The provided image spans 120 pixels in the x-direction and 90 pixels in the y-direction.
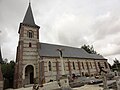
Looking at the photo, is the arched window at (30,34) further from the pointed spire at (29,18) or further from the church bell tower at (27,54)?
the pointed spire at (29,18)

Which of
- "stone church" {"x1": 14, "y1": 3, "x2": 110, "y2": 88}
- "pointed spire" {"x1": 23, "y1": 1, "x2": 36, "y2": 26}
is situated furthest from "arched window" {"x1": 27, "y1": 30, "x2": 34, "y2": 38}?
"pointed spire" {"x1": 23, "y1": 1, "x2": 36, "y2": 26}

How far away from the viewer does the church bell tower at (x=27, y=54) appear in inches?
936

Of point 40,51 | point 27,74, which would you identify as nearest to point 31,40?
point 40,51

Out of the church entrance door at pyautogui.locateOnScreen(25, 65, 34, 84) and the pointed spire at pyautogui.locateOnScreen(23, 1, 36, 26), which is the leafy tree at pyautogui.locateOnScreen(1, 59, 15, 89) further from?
the pointed spire at pyautogui.locateOnScreen(23, 1, 36, 26)

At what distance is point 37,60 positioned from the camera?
26.3 metres

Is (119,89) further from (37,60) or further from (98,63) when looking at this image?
(98,63)

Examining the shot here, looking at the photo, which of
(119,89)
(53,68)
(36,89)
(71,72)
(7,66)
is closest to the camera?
(119,89)

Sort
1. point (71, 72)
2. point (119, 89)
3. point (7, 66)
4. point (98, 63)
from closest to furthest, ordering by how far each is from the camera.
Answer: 1. point (119, 89)
2. point (71, 72)
3. point (7, 66)
4. point (98, 63)

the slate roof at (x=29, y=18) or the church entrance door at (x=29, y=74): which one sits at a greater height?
the slate roof at (x=29, y=18)

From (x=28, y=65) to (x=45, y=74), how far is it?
445cm

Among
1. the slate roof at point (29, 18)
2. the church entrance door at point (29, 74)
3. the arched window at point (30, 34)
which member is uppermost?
the slate roof at point (29, 18)

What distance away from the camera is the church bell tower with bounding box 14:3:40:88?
2377cm

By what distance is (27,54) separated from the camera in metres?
25.9

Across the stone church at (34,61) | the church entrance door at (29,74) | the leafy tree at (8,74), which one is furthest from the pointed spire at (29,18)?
the leafy tree at (8,74)
